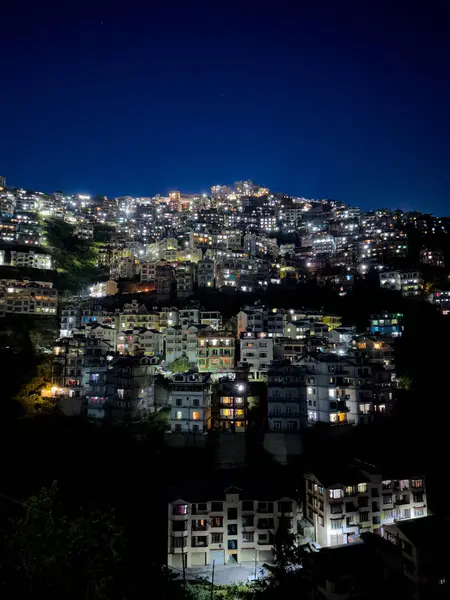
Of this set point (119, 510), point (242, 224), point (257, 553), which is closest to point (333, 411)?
point (257, 553)

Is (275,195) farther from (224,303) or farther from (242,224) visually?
(224,303)

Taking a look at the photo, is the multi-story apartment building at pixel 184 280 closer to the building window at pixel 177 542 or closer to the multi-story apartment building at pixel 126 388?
the multi-story apartment building at pixel 126 388

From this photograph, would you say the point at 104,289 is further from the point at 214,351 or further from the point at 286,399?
the point at 286,399

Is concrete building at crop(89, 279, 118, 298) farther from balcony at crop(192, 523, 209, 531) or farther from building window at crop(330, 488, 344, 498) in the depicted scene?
building window at crop(330, 488, 344, 498)

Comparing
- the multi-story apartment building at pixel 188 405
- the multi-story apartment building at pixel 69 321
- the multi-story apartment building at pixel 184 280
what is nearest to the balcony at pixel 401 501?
the multi-story apartment building at pixel 188 405

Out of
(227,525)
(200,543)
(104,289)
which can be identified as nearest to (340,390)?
(227,525)

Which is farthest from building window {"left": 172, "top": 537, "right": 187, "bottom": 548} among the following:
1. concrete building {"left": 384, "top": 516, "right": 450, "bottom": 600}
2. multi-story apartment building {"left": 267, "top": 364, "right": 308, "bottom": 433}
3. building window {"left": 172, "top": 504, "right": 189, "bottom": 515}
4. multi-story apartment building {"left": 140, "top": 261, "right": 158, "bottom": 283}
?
multi-story apartment building {"left": 140, "top": 261, "right": 158, "bottom": 283}

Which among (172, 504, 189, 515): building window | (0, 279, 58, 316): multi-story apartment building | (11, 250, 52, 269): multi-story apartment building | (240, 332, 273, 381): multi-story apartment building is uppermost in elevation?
(11, 250, 52, 269): multi-story apartment building
